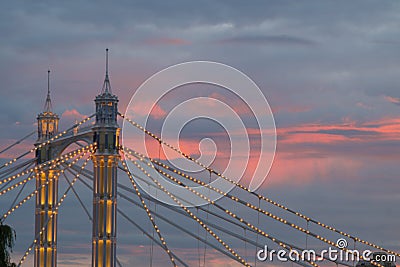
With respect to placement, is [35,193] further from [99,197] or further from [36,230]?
[99,197]

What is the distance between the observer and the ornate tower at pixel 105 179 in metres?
78.1

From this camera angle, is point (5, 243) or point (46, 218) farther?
point (46, 218)

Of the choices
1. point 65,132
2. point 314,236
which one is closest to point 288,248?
point 314,236

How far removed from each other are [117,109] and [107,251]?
925 centimetres

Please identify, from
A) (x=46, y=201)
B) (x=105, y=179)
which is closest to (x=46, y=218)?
(x=46, y=201)

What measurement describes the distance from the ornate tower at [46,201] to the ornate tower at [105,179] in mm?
7931

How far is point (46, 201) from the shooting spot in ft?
287

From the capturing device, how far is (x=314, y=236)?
271 ft

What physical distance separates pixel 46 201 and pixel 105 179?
10005 millimetres

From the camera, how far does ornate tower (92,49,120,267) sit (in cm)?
7806

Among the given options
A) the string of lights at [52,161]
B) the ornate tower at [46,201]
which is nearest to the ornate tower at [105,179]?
the string of lights at [52,161]

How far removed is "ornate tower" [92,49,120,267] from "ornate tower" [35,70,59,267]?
7.93m

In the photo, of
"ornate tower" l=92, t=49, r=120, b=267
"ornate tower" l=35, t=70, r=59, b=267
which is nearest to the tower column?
"ornate tower" l=35, t=70, r=59, b=267

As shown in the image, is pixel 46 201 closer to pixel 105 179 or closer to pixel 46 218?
pixel 46 218
